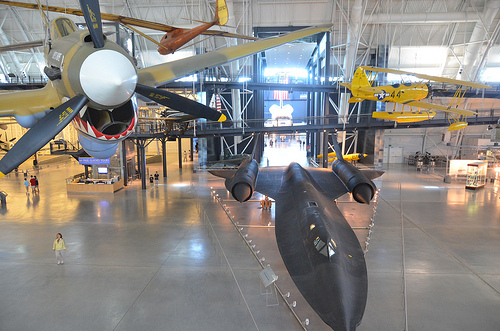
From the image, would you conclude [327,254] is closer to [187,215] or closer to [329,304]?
[329,304]

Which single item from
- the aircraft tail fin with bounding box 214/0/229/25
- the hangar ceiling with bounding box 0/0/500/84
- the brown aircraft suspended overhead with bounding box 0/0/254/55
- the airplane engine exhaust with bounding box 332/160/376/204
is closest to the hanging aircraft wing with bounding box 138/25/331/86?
the brown aircraft suspended overhead with bounding box 0/0/254/55

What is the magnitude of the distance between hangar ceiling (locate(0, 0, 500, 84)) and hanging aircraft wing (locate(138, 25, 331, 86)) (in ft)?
52.1

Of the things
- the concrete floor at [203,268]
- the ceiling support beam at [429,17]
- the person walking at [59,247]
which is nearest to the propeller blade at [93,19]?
the concrete floor at [203,268]

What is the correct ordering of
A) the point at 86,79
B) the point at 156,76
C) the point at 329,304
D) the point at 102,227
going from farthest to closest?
1. the point at 102,227
2. the point at 156,76
3. the point at 329,304
4. the point at 86,79

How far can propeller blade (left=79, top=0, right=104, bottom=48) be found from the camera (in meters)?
5.06

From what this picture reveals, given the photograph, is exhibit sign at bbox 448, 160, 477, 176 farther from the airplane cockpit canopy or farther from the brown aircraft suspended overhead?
the airplane cockpit canopy

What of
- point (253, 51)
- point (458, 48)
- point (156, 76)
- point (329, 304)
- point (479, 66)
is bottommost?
point (329, 304)

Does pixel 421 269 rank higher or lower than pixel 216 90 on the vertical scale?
lower

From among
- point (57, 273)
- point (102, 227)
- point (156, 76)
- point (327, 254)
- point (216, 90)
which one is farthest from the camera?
point (216, 90)

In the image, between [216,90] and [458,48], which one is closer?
[216,90]

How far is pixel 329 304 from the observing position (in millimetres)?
5898

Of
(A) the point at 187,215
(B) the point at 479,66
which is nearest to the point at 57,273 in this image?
(A) the point at 187,215

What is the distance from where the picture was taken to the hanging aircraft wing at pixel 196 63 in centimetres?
820

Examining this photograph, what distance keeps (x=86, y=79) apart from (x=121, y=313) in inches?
236
